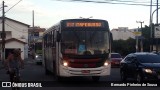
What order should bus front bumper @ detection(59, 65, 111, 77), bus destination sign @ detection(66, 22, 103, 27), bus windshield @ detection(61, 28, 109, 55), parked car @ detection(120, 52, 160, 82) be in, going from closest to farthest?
1. parked car @ detection(120, 52, 160, 82)
2. bus front bumper @ detection(59, 65, 111, 77)
3. bus windshield @ detection(61, 28, 109, 55)
4. bus destination sign @ detection(66, 22, 103, 27)

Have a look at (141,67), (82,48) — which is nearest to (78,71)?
(82,48)

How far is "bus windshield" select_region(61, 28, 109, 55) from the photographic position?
827 inches

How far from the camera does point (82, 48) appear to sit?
21031 mm

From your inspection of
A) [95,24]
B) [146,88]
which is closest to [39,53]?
[95,24]

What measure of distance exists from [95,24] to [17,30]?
73.4 m

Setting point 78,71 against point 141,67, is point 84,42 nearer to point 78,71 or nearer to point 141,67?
point 78,71

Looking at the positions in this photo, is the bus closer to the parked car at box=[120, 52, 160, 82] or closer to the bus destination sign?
the bus destination sign

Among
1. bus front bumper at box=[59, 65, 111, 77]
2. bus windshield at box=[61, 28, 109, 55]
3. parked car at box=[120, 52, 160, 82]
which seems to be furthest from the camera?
bus windshield at box=[61, 28, 109, 55]

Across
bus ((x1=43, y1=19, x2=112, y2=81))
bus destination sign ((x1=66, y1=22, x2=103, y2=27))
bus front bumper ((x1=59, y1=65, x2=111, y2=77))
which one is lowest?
bus front bumper ((x1=59, y1=65, x2=111, y2=77))

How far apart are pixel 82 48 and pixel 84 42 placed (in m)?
0.33

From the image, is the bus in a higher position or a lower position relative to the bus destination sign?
lower

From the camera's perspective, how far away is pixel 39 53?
186 feet

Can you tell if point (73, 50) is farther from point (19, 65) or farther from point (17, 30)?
point (17, 30)

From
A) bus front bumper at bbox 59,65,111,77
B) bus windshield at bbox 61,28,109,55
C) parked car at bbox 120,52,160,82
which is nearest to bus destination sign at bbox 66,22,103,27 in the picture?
bus windshield at bbox 61,28,109,55
